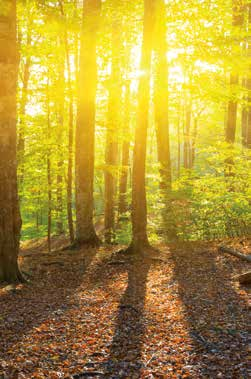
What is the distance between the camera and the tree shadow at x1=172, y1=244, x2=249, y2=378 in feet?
14.4

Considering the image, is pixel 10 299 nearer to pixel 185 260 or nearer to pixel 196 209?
pixel 185 260

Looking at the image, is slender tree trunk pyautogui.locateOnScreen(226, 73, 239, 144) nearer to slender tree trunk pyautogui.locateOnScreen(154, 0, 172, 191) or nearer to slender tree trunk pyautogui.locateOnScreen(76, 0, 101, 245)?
slender tree trunk pyautogui.locateOnScreen(154, 0, 172, 191)

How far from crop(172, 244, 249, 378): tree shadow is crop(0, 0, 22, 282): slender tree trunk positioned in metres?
3.66

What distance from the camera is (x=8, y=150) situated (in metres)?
8.28

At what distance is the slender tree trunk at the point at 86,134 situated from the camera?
465 inches

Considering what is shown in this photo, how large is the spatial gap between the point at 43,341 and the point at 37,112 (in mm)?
12906

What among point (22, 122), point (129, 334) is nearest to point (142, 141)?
point (129, 334)

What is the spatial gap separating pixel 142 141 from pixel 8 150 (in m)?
3.75

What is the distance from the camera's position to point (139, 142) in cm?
1055

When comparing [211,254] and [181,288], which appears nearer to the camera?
[181,288]

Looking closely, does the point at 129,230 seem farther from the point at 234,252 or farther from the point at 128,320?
the point at 128,320

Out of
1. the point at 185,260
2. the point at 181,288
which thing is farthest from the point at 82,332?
the point at 185,260

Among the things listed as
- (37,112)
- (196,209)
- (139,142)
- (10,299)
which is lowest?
(10,299)

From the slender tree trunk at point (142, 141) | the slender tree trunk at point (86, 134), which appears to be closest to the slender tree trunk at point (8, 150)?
the slender tree trunk at point (142, 141)
